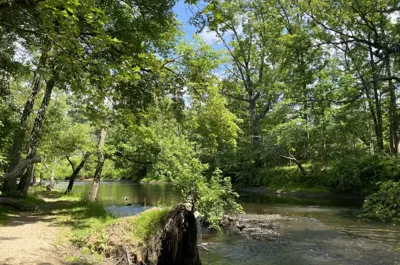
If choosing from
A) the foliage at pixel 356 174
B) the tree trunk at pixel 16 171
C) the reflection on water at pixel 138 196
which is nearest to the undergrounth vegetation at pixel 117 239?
the tree trunk at pixel 16 171

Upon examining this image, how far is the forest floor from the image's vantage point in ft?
20.7

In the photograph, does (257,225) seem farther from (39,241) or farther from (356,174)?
(356,174)

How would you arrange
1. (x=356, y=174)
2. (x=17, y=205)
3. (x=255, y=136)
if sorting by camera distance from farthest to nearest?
(x=255, y=136) → (x=356, y=174) → (x=17, y=205)

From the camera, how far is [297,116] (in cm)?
3089

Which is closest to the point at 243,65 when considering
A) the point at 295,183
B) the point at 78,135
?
the point at 295,183

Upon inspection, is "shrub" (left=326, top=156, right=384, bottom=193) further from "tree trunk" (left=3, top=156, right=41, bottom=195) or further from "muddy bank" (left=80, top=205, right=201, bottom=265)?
"tree trunk" (left=3, top=156, right=41, bottom=195)

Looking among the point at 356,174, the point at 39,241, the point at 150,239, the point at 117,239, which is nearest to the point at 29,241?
the point at 39,241

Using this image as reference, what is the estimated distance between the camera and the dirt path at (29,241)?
20.4 ft

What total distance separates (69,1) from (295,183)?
93.1 feet

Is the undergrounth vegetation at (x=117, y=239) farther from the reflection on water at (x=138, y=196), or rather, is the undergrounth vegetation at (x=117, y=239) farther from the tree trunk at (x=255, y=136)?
the tree trunk at (x=255, y=136)

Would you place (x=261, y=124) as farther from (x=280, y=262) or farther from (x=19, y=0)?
(x=19, y=0)

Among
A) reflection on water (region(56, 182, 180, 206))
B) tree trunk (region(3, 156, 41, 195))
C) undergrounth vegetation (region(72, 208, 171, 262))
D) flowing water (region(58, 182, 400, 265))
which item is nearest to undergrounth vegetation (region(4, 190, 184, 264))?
undergrounth vegetation (region(72, 208, 171, 262))

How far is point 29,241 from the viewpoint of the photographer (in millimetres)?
7461

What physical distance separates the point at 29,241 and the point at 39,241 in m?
0.20
